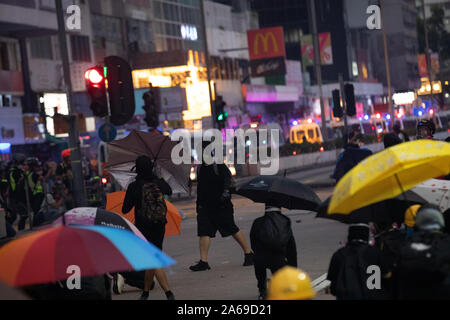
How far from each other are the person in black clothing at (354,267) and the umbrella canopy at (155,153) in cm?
667

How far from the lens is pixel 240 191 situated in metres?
11.4

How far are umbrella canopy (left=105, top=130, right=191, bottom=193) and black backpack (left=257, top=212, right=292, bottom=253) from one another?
3.99 meters

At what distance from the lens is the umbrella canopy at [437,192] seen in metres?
9.68

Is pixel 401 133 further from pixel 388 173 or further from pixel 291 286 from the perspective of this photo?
pixel 291 286

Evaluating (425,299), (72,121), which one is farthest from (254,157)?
(425,299)

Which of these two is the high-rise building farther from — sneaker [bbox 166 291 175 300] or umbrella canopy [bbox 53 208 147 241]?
umbrella canopy [bbox 53 208 147 241]

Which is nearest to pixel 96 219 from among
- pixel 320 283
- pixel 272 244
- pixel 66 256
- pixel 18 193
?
pixel 272 244

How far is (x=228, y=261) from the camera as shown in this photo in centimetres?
1472

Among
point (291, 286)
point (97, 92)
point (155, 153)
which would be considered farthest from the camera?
point (97, 92)

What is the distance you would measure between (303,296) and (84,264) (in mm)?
1384

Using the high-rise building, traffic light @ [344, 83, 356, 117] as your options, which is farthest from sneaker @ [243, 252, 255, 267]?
the high-rise building

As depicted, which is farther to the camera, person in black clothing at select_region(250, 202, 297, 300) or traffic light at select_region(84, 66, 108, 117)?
traffic light at select_region(84, 66, 108, 117)

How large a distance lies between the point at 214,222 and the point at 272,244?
3.94 meters

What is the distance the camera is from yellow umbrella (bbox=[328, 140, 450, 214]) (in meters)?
7.55
